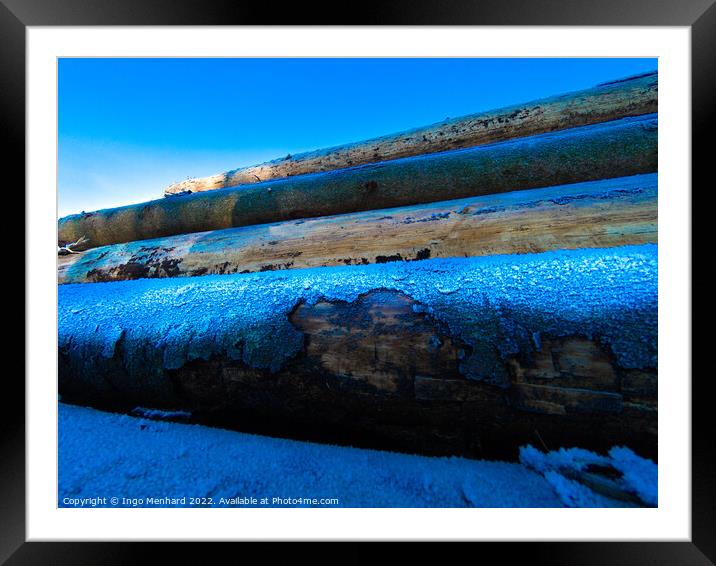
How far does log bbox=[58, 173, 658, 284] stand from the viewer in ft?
3.15

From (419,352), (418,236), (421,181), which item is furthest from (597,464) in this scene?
(421,181)

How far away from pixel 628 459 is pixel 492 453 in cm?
28

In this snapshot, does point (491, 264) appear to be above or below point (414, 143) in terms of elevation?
below

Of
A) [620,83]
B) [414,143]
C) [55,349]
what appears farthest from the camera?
[414,143]

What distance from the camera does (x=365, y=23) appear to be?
858 millimetres

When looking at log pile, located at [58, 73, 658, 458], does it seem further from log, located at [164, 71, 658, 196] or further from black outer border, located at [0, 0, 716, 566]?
log, located at [164, 71, 658, 196]

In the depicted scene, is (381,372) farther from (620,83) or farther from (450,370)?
(620,83)

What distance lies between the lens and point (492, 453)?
75 cm

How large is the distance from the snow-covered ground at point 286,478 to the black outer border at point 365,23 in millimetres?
157

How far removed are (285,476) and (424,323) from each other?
516mm

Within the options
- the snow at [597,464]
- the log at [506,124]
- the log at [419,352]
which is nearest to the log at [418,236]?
the log at [419,352]

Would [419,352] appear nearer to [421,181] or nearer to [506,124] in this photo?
[421,181]

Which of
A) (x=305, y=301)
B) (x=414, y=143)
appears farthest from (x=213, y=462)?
(x=414, y=143)

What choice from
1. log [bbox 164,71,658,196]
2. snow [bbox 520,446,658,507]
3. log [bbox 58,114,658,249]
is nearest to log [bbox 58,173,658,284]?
log [bbox 58,114,658,249]
